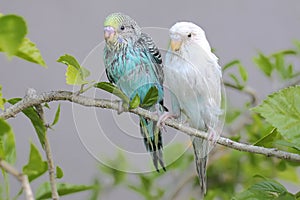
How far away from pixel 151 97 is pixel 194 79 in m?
0.13

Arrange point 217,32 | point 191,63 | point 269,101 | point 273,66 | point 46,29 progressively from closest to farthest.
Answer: point 269,101, point 191,63, point 273,66, point 46,29, point 217,32

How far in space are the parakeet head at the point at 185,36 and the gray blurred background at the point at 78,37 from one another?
45.6 inches

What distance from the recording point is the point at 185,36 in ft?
1.79

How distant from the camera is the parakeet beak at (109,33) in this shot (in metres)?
0.48

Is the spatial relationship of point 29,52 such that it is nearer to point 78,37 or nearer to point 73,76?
point 73,76

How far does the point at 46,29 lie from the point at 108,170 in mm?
928

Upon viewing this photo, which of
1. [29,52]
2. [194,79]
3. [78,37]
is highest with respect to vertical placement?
[29,52]

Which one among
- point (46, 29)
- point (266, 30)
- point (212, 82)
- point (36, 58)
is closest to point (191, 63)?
point (212, 82)

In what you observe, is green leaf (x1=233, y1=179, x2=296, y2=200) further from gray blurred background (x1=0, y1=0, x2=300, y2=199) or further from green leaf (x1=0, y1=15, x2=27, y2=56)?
gray blurred background (x1=0, y1=0, x2=300, y2=199)

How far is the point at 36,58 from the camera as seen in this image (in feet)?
1.18

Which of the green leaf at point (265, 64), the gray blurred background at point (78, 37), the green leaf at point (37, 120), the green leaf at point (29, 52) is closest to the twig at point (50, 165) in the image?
the green leaf at point (37, 120)

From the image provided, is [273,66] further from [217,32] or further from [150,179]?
[217,32]

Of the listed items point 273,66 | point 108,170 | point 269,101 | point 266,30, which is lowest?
point 266,30

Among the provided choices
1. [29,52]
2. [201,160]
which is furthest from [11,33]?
[201,160]
